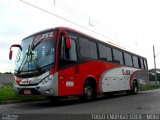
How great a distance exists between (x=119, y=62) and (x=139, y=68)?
5484mm

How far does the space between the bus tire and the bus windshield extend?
279 cm

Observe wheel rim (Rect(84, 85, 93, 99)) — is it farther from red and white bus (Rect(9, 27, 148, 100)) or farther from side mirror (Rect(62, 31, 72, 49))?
side mirror (Rect(62, 31, 72, 49))

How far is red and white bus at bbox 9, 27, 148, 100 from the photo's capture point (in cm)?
1220

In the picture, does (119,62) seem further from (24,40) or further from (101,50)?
(24,40)

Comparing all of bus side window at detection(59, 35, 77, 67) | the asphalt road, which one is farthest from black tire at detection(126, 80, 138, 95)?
bus side window at detection(59, 35, 77, 67)

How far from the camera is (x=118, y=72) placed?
19.3 m

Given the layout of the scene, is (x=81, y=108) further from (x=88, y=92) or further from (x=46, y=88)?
(x=88, y=92)

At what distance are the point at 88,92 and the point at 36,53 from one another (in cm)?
335

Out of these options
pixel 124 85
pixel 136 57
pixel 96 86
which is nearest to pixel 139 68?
pixel 136 57

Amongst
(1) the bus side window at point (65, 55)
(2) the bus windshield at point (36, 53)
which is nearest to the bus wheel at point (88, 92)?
(1) the bus side window at point (65, 55)

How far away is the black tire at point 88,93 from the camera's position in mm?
14333

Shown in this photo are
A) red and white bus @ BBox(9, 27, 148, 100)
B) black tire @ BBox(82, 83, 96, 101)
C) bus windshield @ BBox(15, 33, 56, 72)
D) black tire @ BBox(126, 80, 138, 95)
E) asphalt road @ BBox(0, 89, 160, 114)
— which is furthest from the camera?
black tire @ BBox(126, 80, 138, 95)

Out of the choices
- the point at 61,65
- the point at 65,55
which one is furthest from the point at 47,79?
the point at 65,55

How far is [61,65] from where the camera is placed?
12.5m
